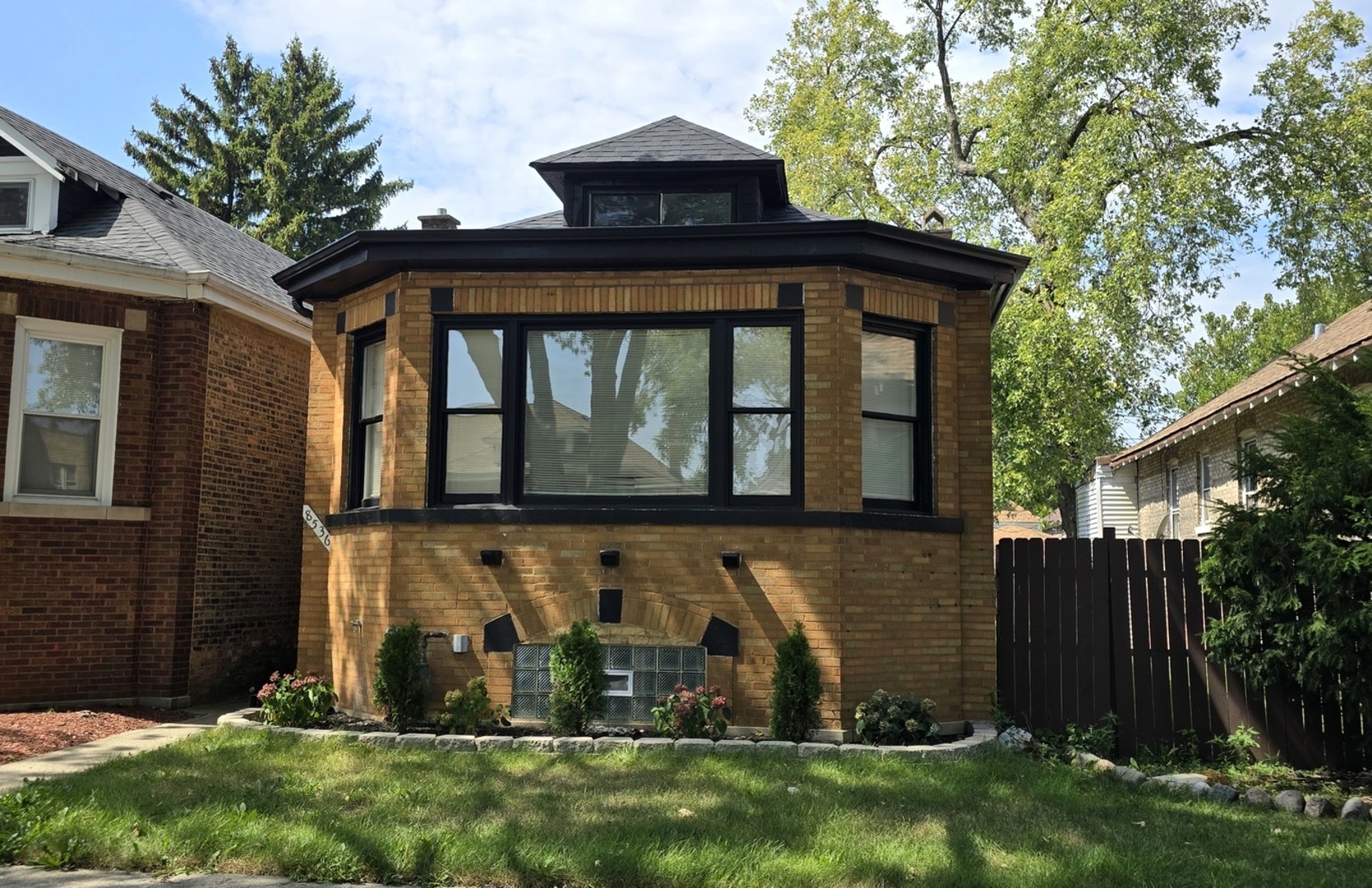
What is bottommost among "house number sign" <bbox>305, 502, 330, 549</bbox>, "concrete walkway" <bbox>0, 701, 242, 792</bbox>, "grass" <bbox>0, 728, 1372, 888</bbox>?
"concrete walkway" <bbox>0, 701, 242, 792</bbox>

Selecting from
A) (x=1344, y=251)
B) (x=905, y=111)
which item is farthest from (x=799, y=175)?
(x=1344, y=251)

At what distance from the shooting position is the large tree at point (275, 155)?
34.1 metres

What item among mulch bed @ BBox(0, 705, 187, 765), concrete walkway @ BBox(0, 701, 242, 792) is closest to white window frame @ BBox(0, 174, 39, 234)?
mulch bed @ BBox(0, 705, 187, 765)

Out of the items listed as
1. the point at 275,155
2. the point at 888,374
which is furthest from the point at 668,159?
the point at 275,155

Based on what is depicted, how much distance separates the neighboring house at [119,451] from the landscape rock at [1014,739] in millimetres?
7940

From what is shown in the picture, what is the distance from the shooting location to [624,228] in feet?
27.7

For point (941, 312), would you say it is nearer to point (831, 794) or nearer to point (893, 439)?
point (893, 439)

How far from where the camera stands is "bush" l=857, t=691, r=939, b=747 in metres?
7.90

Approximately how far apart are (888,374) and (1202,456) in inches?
596

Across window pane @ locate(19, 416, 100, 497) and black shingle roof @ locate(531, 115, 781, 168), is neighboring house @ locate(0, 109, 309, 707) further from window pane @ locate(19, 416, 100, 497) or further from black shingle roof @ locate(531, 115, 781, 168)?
black shingle roof @ locate(531, 115, 781, 168)

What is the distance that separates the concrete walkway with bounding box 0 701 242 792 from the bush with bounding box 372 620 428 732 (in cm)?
178

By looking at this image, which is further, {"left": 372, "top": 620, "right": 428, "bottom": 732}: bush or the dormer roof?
the dormer roof

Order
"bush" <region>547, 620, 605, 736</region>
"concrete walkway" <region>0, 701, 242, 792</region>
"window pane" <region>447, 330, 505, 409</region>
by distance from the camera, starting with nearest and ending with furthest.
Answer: "concrete walkway" <region>0, 701, 242, 792</region>, "bush" <region>547, 620, 605, 736</region>, "window pane" <region>447, 330, 505, 409</region>

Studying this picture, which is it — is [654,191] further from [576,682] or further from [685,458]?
[576,682]
